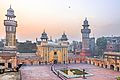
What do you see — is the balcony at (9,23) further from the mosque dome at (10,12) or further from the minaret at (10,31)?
the mosque dome at (10,12)

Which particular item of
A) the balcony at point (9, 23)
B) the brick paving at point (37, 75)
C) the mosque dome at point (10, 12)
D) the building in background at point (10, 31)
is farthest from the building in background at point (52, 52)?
the brick paving at point (37, 75)

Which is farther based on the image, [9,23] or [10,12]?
[10,12]

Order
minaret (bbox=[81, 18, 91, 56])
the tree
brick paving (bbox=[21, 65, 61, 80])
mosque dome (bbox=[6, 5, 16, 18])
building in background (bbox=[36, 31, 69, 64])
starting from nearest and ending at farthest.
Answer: brick paving (bbox=[21, 65, 61, 80]), mosque dome (bbox=[6, 5, 16, 18]), building in background (bbox=[36, 31, 69, 64]), minaret (bbox=[81, 18, 91, 56]), the tree

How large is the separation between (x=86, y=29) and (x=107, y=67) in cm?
1418

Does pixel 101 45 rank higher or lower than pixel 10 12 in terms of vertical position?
lower

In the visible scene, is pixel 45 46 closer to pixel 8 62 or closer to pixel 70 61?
pixel 70 61

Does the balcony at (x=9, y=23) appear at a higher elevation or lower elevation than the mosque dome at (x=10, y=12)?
lower

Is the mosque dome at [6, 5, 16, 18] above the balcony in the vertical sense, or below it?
above

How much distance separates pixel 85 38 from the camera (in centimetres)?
4900

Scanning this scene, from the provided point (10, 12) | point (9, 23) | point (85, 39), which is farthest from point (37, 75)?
point (85, 39)

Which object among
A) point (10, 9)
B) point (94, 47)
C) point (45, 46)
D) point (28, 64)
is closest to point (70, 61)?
point (45, 46)

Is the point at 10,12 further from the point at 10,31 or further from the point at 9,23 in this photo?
the point at 10,31

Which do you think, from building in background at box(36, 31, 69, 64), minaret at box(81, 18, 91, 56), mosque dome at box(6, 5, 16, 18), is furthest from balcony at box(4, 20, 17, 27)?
minaret at box(81, 18, 91, 56)

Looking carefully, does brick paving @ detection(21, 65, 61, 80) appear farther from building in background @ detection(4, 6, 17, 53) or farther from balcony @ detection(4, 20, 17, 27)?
balcony @ detection(4, 20, 17, 27)
